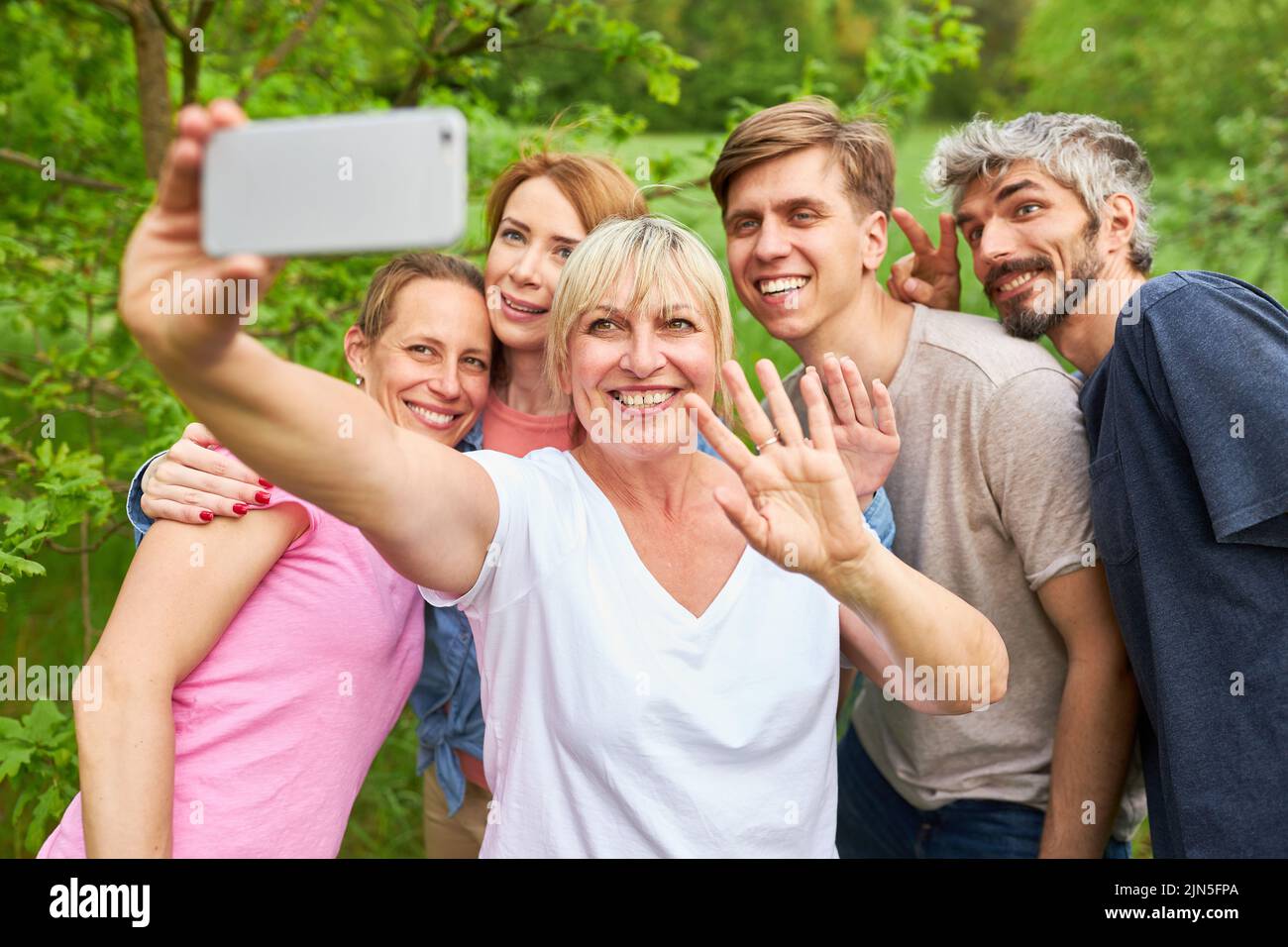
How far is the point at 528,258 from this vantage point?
2291 mm

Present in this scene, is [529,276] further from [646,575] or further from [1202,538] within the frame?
[1202,538]

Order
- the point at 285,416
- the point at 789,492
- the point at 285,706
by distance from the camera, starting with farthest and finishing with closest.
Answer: the point at 285,706, the point at 789,492, the point at 285,416

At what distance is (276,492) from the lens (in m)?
1.80

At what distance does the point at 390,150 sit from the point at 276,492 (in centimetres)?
91

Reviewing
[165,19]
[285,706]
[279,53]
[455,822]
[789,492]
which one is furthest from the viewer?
[279,53]

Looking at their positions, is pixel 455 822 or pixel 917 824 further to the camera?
pixel 455 822

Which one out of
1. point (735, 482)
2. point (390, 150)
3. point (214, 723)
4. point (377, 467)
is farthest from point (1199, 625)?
point (214, 723)

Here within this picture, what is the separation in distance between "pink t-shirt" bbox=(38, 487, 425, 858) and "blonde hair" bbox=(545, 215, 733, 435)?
Answer: 52 centimetres

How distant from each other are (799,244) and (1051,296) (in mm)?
530

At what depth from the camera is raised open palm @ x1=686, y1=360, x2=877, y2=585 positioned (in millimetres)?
1513

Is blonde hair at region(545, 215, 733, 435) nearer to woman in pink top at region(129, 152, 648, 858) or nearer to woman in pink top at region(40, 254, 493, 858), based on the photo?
woman in pink top at region(129, 152, 648, 858)

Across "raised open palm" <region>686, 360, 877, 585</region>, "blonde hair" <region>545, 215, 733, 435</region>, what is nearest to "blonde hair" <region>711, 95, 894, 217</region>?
"blonde hair" <region>545, 215, 733, 435</region>

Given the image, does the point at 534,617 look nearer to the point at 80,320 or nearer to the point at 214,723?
the point at 214,723

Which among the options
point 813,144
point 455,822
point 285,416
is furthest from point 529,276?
point 455,822
